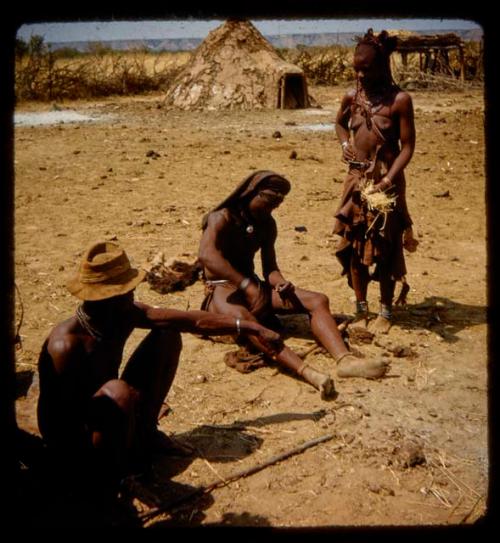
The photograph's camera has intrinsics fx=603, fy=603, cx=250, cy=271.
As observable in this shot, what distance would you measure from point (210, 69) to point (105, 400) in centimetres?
1741

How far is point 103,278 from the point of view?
3.01 m

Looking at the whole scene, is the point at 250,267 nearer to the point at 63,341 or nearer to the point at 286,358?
the point at 286,358

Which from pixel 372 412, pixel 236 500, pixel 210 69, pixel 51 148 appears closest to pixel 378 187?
pixel 372 412

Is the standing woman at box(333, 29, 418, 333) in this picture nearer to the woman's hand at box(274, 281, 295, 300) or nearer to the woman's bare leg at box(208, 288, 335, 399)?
the woman's hand at box(274, 281, 295, 300)

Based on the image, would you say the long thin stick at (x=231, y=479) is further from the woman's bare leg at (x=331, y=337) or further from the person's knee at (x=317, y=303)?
the person's knee at (x=317, y=303)

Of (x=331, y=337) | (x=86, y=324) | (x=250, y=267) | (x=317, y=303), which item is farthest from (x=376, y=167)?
(x=86, y=324)

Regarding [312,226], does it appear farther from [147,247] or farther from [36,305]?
[36,305]

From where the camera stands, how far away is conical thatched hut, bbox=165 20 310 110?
1848 centimetres

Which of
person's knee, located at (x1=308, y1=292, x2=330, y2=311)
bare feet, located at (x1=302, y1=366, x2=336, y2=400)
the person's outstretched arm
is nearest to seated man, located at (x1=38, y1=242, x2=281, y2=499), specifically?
the person's outstretched arm

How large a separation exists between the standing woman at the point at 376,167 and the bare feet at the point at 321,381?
1187mm

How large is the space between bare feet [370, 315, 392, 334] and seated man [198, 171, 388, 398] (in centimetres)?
57

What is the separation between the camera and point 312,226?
795cm

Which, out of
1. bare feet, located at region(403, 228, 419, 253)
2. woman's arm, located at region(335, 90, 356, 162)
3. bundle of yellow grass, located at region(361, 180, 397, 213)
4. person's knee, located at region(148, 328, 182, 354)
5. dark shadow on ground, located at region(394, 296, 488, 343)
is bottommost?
dark shadow on ground, located at region(394, 296, 488, 343)

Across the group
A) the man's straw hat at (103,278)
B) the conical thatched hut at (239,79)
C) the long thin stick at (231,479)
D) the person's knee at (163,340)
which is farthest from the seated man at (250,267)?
the conical thatched hut at (239,79)
